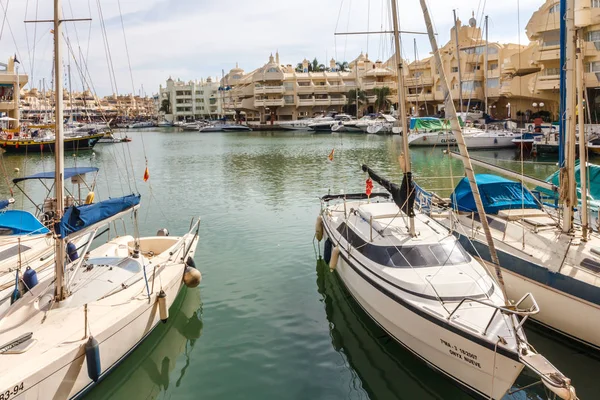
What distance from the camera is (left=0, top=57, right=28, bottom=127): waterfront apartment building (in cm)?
6544

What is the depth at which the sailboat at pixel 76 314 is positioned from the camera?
798 centimetres

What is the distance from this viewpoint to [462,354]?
8.49 m

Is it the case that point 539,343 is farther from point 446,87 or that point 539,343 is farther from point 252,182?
point 252,182

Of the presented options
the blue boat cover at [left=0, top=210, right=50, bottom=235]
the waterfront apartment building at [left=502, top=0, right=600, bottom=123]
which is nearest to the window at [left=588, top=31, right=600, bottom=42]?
the waterfront apartment building at [left=502, top=0, right=600, bottom=123]

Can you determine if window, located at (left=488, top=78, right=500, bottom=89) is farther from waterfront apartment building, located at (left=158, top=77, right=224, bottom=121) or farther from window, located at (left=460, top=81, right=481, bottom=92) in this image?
waterfront apartment building, located at (left=158, top=77, right=224, bottom=121)

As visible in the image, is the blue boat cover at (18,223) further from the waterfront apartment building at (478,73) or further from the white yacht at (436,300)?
the waterfront apartment building at (478,73)

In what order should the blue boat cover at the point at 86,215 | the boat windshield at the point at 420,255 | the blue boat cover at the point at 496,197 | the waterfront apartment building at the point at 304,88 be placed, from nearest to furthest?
the blue boat cover at the point at 86,215 < the boat windshield at the point at 420,255 < the blue boat cover at the point at 496,197 < the waterfront apartment building at the point at 304,88

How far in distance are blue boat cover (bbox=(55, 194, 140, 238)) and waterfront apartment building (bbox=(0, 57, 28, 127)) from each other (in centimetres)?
6469

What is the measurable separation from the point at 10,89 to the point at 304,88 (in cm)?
5983

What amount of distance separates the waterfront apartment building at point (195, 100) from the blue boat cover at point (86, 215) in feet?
456

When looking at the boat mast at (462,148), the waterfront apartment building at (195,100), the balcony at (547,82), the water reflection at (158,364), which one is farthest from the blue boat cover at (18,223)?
the waterfront apartment building at (195,100)

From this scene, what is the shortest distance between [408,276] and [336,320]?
2.84 m

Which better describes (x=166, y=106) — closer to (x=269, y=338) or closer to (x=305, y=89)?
(x=305, y=89)

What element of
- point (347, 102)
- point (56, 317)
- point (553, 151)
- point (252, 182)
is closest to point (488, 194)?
point (56, 317)
